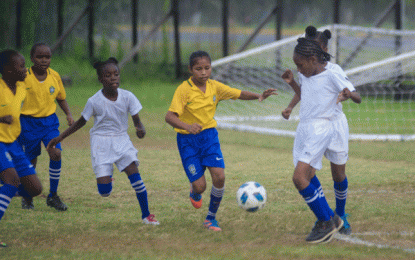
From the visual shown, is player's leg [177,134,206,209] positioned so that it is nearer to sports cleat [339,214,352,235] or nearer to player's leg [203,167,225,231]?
player's leg [203,167,225,231]

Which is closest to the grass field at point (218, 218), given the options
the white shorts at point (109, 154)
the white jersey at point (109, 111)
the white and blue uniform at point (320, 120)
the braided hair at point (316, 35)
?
the white shorts at point (109, 154)

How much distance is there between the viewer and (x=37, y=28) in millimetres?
26188

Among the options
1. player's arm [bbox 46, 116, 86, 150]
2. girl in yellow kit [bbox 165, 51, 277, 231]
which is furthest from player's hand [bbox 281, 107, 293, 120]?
player's arm [bbox 46, 116, 86, 150]

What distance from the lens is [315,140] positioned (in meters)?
4.38

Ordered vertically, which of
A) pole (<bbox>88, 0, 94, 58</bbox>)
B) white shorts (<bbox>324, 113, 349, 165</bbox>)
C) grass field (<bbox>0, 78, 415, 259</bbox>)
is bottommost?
grass field (<bbox>0, 78, 415, 259</bbox>)

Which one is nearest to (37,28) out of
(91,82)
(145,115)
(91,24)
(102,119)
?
(91,24)

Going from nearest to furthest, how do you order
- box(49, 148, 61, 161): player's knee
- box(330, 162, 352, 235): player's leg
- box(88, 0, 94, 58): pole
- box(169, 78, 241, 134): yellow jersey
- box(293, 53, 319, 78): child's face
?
box(293, 53, 319, 78): child's face
box(330, 162, 352, 235): player's leg
box(169, 78, 241, 134): yellow jersey
box(49, 148, 61, 161): player's knee
box(88, 0, 94, 58): pole

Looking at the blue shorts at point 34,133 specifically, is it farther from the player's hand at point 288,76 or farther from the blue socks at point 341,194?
the blue socks at point 341,194

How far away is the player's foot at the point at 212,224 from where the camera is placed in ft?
15.6

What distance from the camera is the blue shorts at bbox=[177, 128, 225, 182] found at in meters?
4.83

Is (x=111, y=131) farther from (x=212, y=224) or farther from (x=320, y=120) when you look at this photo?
(x=320, y=120)

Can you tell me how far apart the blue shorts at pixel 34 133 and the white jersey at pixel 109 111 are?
2.49 ft

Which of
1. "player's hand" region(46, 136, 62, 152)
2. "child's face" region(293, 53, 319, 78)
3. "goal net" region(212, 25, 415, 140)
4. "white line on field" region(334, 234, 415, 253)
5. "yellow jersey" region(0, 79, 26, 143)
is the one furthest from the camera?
"goal net" region(212, 25, 415, 140)

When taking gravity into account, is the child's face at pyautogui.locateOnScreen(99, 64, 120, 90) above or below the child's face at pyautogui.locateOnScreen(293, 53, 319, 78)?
below
